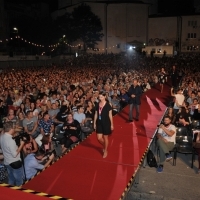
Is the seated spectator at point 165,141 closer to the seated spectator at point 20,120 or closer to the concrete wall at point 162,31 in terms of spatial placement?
the seated spectator at point 20,120

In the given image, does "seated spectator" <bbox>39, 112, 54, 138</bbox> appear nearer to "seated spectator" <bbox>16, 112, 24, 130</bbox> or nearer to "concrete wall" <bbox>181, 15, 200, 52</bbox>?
"seated spectator" <bbox>16, 112, 24, 130</bbox>

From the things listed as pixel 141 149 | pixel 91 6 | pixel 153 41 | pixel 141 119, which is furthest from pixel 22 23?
pixel 141 149

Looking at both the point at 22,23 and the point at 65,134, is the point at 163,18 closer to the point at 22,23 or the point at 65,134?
the point at 22,23

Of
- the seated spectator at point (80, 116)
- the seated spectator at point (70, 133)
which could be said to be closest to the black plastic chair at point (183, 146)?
the seated spectator at point (70, 133)

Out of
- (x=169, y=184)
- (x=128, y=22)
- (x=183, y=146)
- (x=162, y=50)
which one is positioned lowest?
(x=169, y=184)

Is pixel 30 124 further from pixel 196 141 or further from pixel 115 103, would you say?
pixel 196 141

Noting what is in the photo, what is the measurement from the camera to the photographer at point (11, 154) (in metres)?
5.77

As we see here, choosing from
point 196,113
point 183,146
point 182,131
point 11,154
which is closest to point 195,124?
point 196,113

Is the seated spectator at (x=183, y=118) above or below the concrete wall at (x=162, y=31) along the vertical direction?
below

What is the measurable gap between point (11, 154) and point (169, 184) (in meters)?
3.83

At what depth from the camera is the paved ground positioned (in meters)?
6.29

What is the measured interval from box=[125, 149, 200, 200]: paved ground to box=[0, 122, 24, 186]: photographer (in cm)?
241

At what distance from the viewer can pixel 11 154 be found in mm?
5801

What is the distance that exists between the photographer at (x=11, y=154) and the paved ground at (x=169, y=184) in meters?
2.41
